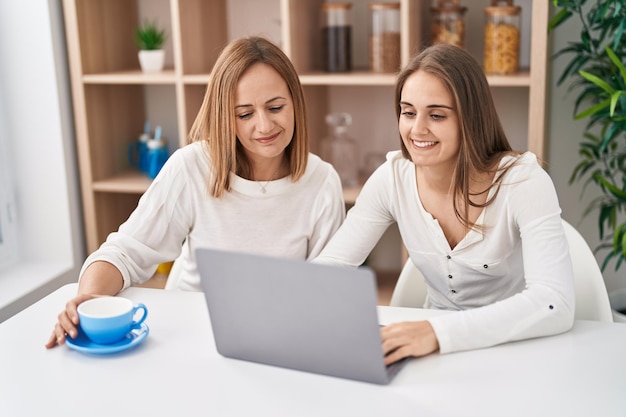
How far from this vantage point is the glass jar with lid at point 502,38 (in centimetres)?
246

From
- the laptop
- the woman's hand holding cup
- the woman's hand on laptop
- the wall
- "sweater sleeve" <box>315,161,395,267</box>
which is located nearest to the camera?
the laptop

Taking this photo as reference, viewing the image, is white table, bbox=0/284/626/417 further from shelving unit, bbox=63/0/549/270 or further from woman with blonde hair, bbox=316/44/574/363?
shelving unit, bbox=63/0/549/270

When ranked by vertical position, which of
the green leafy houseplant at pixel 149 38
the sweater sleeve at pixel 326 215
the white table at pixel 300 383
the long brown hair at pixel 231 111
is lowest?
the white table at pixel 300 383

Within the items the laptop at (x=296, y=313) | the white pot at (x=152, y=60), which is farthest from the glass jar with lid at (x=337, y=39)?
the laptop at (x=296, y=313)

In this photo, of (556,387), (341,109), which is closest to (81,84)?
(341,109)

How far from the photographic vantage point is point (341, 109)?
117 inches

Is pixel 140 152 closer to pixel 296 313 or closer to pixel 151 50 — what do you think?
pixel 151 50

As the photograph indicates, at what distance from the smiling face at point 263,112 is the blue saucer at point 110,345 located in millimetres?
540

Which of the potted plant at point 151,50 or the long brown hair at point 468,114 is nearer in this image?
the long brown hair at point 468,114

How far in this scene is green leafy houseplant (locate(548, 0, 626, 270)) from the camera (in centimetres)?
221

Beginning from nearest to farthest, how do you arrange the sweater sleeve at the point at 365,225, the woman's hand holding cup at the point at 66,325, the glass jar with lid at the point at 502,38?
the woman's hand holding cup at the point at 66,325
the sweater sleeve at the point at 365,225
the glass jar with lid at the point at 502,38

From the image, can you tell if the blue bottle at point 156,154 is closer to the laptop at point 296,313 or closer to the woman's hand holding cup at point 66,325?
the woman's hand holding cup at point 66,325

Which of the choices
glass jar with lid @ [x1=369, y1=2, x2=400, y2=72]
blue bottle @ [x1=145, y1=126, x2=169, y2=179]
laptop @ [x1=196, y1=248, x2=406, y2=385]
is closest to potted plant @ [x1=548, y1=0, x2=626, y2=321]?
glass jar with lid @ [x1=369, y1=2, x2=400, y2=72]

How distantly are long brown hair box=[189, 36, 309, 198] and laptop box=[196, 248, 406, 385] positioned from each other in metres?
0.58
